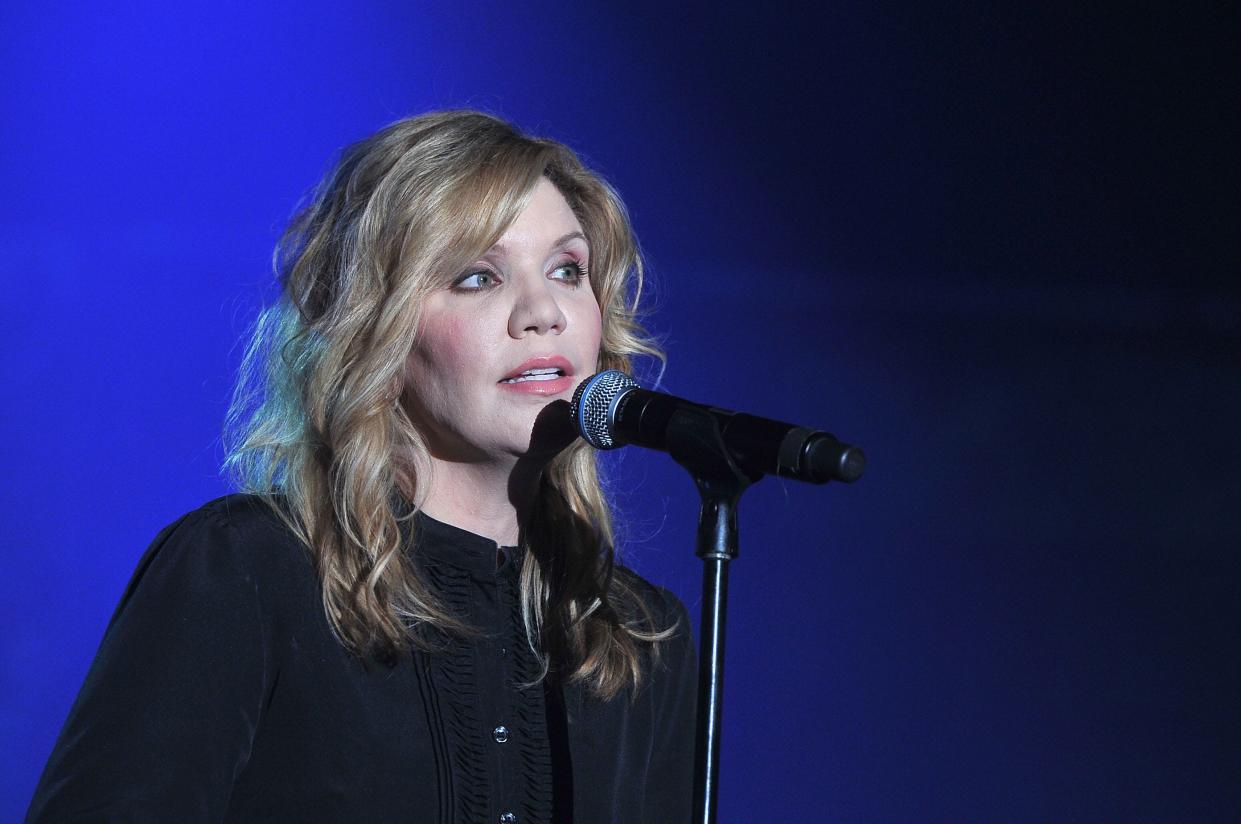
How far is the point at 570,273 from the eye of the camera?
1946 mm

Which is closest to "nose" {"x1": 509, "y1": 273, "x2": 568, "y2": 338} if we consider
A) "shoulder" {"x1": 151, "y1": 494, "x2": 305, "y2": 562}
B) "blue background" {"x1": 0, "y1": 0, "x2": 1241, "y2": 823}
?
"shoulder" {"x1": 151, "y1": 494, "x2": 305, "y2": 562}

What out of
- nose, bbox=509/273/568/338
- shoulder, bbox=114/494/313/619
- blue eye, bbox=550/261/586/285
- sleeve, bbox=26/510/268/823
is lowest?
sleeve, bbox=26/510/268/823

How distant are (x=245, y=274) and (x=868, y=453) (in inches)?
49.9

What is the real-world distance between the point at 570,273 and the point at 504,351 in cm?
25

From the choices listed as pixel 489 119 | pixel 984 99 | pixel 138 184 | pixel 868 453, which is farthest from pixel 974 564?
pixel 138 184

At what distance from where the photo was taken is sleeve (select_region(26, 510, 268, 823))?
149 centimetres

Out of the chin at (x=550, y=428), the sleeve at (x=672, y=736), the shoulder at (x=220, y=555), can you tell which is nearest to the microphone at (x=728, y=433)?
the chin at (x=550, y=428)

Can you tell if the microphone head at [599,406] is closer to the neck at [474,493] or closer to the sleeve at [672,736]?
the neck at [474,493]

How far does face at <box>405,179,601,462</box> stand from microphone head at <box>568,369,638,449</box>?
0.26 metres

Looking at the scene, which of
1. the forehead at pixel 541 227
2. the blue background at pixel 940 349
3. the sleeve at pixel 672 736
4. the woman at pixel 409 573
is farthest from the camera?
the blue background at pixel 940 349

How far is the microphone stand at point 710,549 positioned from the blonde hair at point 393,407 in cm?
59

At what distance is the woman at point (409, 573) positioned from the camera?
1.59 meters

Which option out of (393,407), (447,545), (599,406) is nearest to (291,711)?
(447,545)

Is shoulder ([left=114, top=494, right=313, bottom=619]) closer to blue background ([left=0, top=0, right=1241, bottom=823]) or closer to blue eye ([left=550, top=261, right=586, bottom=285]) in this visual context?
blue eye ([left=550, top=261, right=586, bottom=285])
